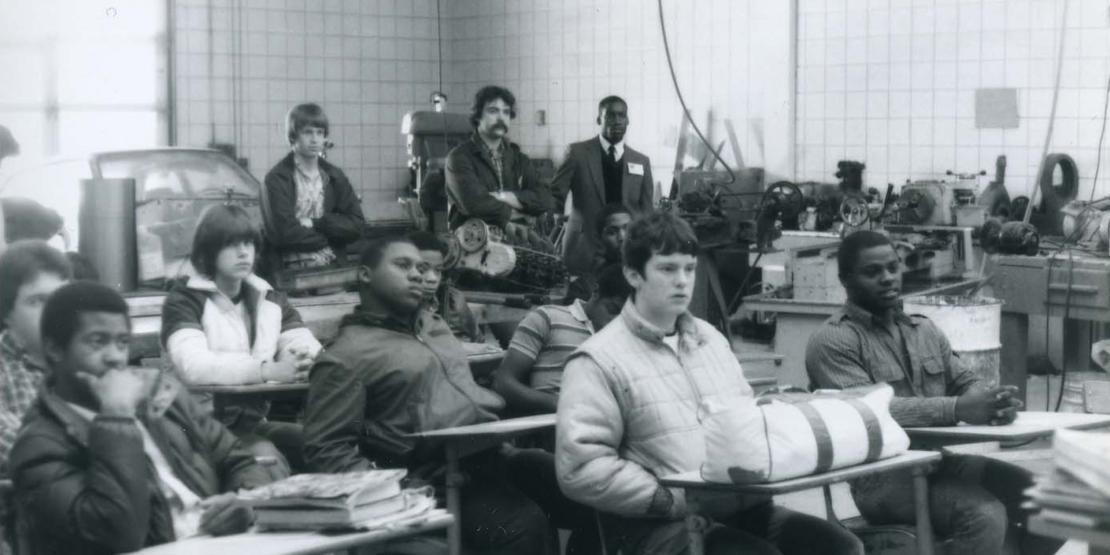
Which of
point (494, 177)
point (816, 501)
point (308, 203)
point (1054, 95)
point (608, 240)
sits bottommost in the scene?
point (816, 501)

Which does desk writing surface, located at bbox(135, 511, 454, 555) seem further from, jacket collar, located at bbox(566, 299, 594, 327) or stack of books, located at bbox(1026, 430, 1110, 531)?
jacket collar, located at bbox(566, 299, 594, 327)

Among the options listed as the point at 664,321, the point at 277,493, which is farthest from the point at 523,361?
the point at 277,493

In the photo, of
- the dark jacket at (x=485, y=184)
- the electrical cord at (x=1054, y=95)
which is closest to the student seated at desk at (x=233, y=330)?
the dark jacket at (x=485, y=184)

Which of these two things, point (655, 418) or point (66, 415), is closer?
point (66, 415)

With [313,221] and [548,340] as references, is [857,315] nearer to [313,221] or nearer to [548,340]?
[548,340]

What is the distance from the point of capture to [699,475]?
312cm

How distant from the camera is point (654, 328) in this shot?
11.4 ft

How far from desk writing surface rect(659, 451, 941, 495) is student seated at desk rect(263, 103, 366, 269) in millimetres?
3131

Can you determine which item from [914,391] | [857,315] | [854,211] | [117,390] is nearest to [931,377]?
[914,391]

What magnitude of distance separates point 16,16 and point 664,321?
1.61 meters

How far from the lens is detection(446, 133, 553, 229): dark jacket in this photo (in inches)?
260

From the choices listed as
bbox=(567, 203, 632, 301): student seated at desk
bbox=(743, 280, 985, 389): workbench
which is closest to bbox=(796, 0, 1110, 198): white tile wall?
bbox=(743, 280, 985, 389): workbench

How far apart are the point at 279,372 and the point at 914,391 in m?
1.75

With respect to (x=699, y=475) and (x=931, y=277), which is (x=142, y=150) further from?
(x=699, y=475)
